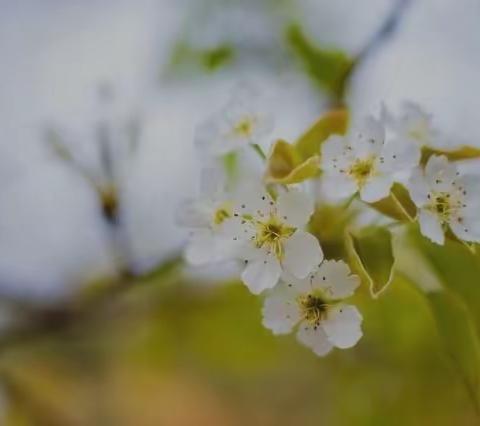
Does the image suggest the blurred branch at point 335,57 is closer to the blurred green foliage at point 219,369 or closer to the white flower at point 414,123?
the white flower at point 414,123

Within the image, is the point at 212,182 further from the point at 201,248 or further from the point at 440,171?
the point at 440,171

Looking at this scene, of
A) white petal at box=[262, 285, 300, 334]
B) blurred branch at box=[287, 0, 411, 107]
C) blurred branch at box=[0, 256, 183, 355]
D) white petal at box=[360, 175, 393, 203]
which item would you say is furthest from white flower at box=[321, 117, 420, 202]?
blurred branch at box=[0, 256, 183, 355]

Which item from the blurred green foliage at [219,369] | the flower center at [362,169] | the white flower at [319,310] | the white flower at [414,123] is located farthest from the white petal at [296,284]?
the blurred green foliage at [219,369]

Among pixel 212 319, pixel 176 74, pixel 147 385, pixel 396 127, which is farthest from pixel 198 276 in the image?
pixel 396 127

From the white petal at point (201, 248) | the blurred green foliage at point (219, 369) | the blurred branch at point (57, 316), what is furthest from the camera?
the blurred green foliage at point (219, 369)

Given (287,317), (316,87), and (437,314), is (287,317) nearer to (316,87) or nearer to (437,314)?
(437,314)

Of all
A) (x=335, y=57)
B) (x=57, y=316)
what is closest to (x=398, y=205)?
(x=335, y=57)
